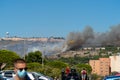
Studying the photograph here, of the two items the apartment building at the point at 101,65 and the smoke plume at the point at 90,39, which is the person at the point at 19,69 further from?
the apartment building at the point at 101,65

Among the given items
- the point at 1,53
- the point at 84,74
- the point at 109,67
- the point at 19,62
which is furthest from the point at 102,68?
the point at 19,62

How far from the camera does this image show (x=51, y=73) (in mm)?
45625

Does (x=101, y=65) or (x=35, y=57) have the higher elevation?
(x=35, y=57)

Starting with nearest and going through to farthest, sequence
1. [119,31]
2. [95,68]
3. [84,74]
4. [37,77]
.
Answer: [37,77]
[84,74]
[119,31]
[95,68]

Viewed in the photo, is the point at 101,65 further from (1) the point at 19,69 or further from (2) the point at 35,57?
(1) the point at 19,69

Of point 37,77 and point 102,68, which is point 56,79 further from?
point 102,68

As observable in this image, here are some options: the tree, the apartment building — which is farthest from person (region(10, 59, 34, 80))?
the apartment building

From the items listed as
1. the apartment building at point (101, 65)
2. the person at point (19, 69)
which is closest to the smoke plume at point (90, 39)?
the person at point (19, 69)

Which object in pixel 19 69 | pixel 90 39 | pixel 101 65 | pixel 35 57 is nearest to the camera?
pixel 19 69

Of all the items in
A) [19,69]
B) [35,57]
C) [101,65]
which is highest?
[19,69]

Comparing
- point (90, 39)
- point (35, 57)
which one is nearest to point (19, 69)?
point (90, 39)

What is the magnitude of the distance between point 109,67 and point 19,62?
113374mm

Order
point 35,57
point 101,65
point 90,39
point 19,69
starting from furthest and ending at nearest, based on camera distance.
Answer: point 101,65
point 35,57
point 90,39
point 19,69

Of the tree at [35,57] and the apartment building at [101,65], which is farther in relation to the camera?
the apartment building at [101,65]
